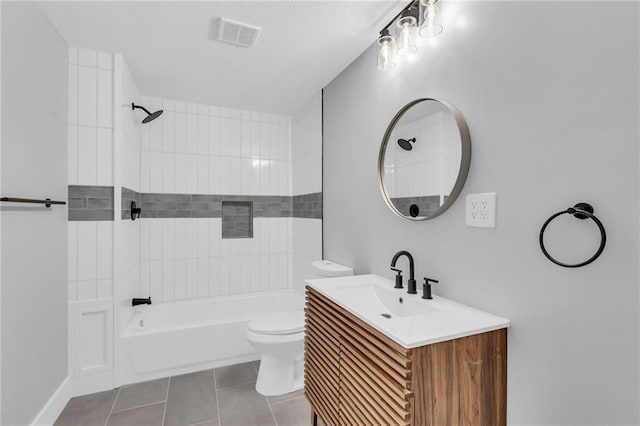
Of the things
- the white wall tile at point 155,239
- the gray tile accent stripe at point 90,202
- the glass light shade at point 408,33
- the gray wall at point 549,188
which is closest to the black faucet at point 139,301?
the white wall tile at point 155,239

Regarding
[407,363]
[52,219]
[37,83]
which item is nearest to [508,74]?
[407,363]

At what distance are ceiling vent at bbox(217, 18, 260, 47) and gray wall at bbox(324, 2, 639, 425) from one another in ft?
3.23

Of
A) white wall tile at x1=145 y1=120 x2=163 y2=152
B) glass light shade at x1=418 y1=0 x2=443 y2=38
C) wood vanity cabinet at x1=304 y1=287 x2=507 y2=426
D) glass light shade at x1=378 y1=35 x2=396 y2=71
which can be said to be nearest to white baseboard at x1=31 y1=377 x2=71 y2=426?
wood vanity cabinet at x1=304 y1=287 x2=507 y2=426

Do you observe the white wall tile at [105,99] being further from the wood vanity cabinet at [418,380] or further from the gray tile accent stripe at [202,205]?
the wood vanity cabinet at [418,380]

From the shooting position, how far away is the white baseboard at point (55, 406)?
1.70 meters

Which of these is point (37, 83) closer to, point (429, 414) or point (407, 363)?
point (407, 363)

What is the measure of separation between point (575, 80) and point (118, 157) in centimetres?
251

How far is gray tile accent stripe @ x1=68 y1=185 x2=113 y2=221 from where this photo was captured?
211cm

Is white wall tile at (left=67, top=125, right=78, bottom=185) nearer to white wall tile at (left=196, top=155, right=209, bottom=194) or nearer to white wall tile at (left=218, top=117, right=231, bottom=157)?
white wall tile at (left=196, top=155, right=209, bottom=194)

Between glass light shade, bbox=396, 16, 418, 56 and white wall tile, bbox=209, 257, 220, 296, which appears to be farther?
white wall tile, bbox=209, 257, 220, 296

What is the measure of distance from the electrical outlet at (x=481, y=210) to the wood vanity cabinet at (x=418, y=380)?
1.31 ft

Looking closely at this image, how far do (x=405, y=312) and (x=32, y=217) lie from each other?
194 centimetres

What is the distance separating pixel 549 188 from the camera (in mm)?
1027

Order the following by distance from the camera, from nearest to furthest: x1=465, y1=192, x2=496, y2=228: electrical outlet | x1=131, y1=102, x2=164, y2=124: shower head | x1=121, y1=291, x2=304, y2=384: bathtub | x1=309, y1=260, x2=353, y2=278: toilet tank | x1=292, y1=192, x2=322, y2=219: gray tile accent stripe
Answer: x1=465, y1=192, x2=496, y2=228: electrical outlet
x1=309, y1=260, x2=353, y2=278: toilet tank
x1=121, y1=291, x2=304, y2=384: bathtub
x1=131, y1=102, x2=164, y2=124: shower head
x1=292, y1=192, x2=322, y2=219: gray tile accent stripe
